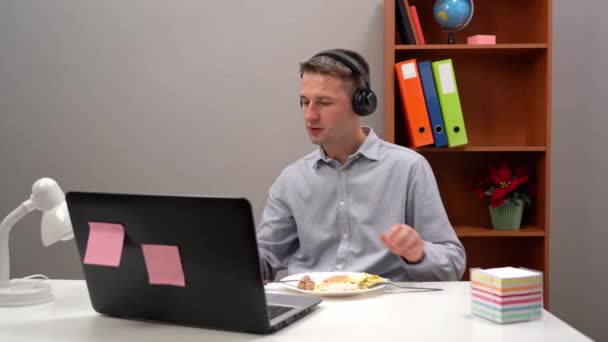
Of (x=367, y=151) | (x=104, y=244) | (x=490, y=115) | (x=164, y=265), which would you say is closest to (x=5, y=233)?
(x=104, y=244)

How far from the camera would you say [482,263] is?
9.71ft

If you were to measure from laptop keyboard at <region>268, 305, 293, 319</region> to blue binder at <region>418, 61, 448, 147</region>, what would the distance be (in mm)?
1490

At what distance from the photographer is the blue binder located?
2621 mm

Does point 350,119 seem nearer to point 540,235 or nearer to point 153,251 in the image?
point 153,251

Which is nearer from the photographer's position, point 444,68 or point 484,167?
point 444,68

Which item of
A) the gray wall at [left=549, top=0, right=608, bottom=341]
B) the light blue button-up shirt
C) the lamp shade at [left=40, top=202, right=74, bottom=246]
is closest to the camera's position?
the lamp shade at [left=40, top=202, right=74, bottom=246]

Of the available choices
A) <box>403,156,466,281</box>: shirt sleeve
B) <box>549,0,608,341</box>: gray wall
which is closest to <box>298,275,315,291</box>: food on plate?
<box>403,156,466,281</box>: shirt sleeve

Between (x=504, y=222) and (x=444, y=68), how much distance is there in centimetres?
68

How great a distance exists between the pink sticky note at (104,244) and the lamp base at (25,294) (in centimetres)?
26

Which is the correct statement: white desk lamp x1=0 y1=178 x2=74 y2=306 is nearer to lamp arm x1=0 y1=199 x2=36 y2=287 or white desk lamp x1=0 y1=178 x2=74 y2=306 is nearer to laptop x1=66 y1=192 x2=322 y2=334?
lamp arm x1=0 y1=199 x2=36 y2=287

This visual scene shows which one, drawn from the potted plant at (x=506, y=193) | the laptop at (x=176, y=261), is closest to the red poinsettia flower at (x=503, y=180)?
the potted plant at (x=506, y=193)

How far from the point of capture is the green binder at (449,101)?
262cm

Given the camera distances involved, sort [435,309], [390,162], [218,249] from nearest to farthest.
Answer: [218,249] < [435,309] < [390,162]

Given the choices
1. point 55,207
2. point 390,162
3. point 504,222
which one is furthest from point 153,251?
point 504,222
